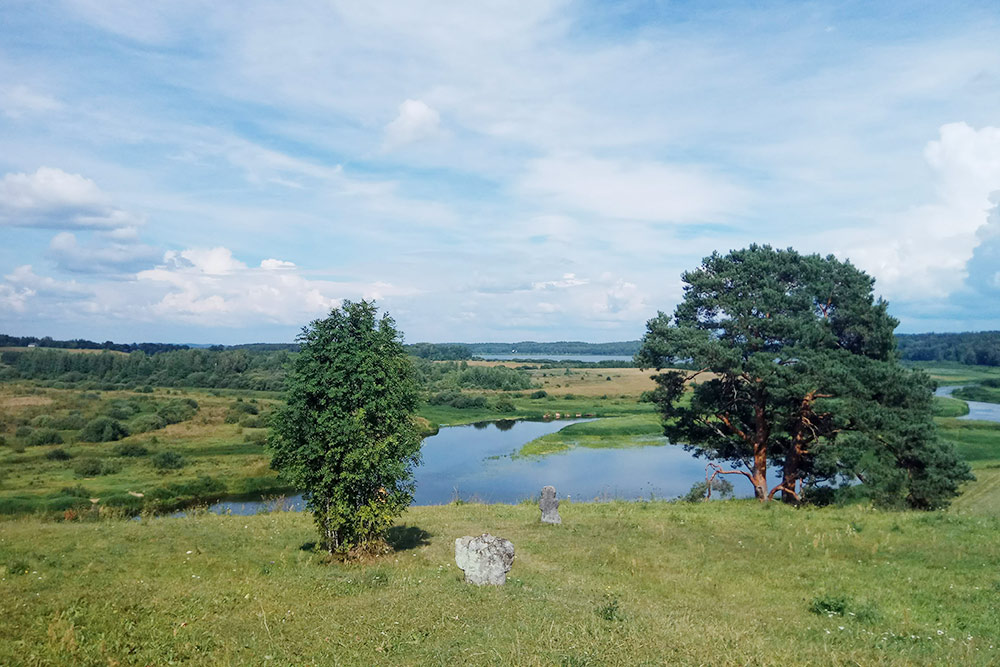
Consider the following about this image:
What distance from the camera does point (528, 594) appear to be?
12344 mm

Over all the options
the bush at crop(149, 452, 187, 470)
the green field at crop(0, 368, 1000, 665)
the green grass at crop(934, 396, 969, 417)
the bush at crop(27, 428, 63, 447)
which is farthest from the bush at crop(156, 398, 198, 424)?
the green grass at crop(934, 396, 969, 417)

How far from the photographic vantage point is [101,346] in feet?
612

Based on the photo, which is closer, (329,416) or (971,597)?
(971,597)

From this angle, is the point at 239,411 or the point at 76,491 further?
the point at 239,411

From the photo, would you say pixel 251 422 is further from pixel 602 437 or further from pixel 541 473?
pixel 602 437

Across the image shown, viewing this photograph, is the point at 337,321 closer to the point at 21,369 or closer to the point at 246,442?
the point at 246,442

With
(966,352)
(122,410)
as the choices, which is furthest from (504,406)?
(966,352)

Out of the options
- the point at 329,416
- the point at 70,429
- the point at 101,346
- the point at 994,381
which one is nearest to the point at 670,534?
the point at 329,416

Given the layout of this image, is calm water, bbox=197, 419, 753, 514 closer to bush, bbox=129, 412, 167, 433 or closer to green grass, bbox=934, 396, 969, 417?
bush, bbox=129, 412, 167, 433

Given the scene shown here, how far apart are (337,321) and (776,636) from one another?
40.4 feet

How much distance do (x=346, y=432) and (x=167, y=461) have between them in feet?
139

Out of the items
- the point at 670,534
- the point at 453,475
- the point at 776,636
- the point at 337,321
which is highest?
the point at 337,321

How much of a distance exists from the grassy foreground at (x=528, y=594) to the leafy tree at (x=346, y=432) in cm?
143

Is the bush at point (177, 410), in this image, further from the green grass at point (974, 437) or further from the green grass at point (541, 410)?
the green grass at point (974, 437)
